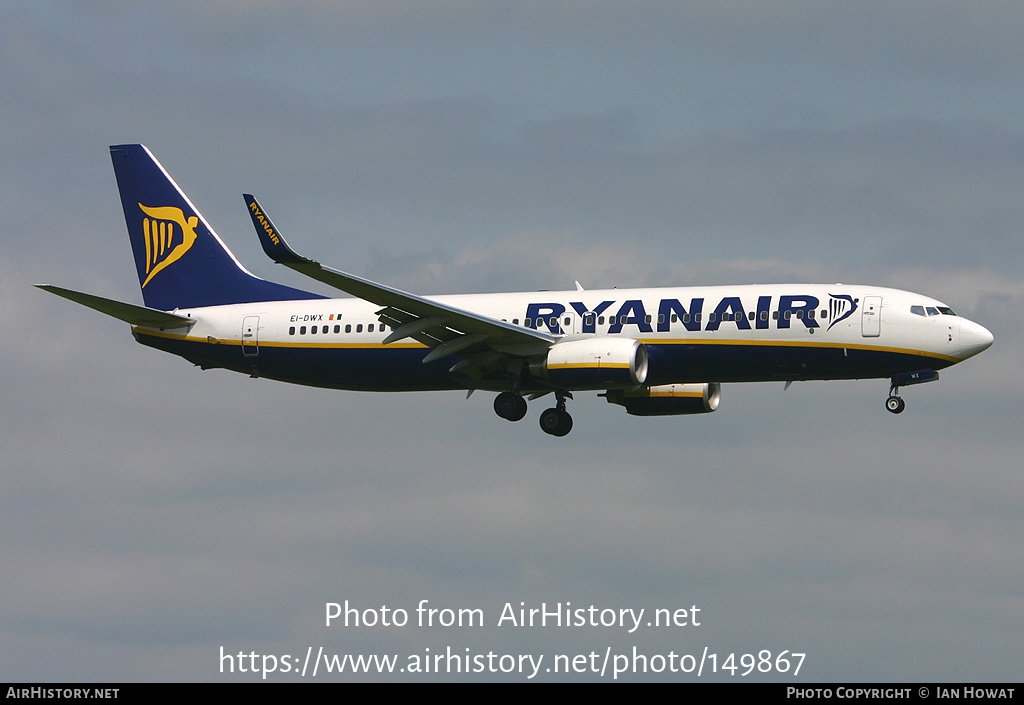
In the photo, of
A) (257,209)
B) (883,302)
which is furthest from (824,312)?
(257,209)

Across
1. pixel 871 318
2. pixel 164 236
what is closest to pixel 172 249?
pixel 164 236

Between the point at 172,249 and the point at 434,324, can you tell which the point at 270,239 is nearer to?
the point at 434,324

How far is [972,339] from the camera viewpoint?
52.5 m

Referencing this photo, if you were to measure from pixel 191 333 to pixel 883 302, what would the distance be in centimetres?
2542

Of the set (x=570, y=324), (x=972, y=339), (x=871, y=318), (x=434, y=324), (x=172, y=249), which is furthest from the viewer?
(x=172, y=249)

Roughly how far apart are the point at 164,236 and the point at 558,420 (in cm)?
1796

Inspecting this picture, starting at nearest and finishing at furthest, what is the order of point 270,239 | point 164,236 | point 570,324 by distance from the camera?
1. point 270,239
2. point 570,324
3. point 164,236

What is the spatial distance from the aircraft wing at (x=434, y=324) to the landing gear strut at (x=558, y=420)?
13.0ft

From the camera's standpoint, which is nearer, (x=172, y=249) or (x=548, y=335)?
(x=548, y=335)

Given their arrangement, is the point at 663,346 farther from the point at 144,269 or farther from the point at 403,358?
the point at 144,269

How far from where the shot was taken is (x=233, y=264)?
206ft

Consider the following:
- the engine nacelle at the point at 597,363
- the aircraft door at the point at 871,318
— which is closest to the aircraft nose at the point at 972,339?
the aircraft door at the point at 871,318

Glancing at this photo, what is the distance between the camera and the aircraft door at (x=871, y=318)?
52.5 metres

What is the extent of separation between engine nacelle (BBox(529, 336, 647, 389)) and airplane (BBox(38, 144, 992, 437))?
5cm
